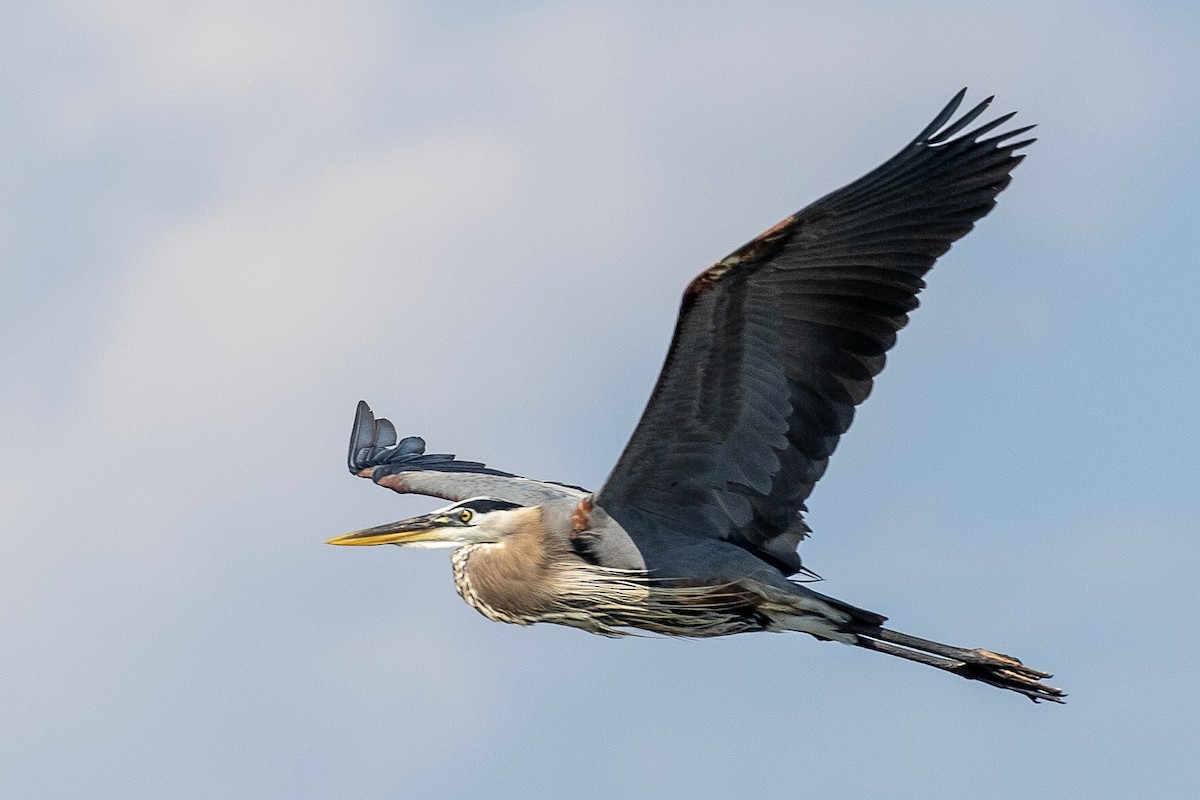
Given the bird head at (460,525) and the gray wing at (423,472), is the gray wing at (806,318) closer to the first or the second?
the bird head at (460,525)

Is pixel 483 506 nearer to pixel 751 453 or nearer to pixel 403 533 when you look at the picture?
pixel 403 533

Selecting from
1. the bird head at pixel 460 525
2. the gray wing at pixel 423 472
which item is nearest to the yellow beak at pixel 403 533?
the bird head at pixel 460 525

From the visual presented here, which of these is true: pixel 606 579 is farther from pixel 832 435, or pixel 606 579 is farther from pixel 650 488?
pixel 832 435

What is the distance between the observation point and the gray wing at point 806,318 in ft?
29.3

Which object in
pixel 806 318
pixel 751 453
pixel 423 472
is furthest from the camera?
pixel 423 472

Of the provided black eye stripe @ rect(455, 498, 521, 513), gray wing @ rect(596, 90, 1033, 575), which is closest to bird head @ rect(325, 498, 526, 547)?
black eye stripe @ rect(455, 498, 521, 513)

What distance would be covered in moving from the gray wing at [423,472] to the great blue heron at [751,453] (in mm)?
689

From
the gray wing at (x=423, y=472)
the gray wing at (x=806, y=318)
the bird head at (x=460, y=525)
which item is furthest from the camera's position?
the gray wing at (x=423, y=472)

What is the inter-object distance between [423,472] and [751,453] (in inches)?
160

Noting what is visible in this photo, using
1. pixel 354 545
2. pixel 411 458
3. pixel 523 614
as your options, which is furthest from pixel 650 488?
pixel 411 458

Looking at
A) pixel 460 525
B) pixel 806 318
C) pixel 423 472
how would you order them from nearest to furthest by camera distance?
pixel 806 318
pixel 460 525
pixel 423 472

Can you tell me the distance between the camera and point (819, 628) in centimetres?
1027

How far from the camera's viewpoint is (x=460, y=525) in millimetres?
10477

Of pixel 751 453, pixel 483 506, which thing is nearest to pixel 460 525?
pixel 483 506
